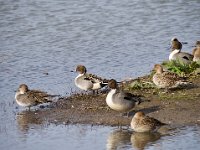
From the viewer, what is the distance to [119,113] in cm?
1384

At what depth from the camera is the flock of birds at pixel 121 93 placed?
1262 cm

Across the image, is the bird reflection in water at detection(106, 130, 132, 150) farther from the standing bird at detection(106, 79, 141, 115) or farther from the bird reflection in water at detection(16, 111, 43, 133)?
the bird reflection in water at detection(16, 111, 43, 133)

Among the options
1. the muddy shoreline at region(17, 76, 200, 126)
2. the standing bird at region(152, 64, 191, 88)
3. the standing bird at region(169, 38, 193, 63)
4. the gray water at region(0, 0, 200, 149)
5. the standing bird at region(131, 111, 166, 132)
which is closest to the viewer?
the standing bird at region(131, 111, 166, 132)

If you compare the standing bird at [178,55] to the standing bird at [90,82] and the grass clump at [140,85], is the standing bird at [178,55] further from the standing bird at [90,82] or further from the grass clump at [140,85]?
the standing bird at [90,82]

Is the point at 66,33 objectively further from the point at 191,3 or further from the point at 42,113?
the point at 42,113

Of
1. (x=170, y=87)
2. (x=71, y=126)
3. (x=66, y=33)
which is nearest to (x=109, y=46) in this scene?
(x=66, y=33)

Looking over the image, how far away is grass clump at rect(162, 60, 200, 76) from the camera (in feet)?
53.0

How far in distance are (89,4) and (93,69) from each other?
866cm

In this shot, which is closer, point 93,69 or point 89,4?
point 93,69

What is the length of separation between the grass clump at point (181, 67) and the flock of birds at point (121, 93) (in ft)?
1.46

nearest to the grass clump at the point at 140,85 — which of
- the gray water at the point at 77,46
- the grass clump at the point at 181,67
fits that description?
the grass clump at the point at 181,67

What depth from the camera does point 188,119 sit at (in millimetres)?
13078

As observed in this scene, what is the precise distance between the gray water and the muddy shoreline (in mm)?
372

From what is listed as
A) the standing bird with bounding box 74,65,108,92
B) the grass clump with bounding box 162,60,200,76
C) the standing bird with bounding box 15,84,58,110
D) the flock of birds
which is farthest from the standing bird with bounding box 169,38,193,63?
the standing bird with bounding box 15,84,58,110
